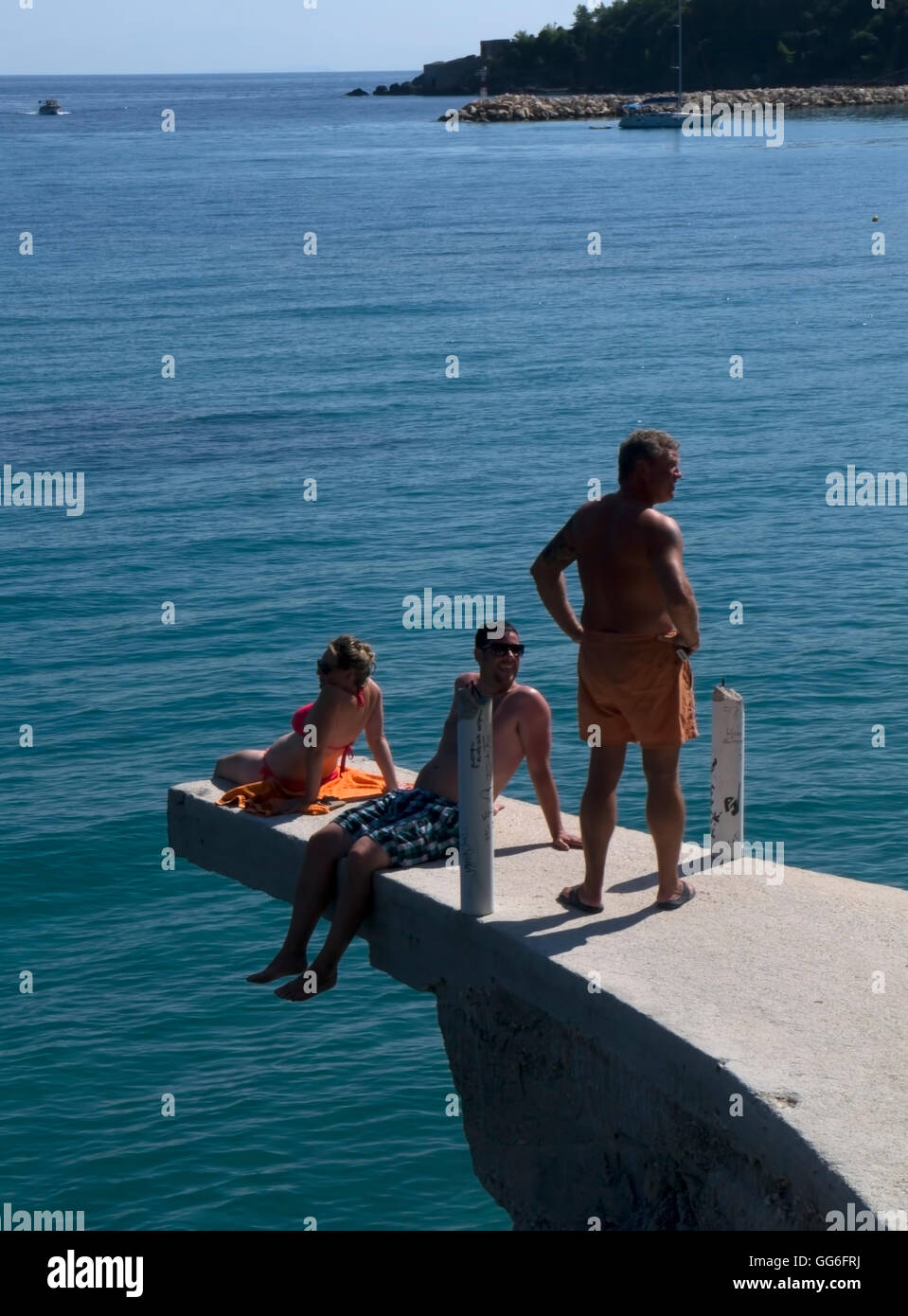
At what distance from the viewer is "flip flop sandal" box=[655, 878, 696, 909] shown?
751cm

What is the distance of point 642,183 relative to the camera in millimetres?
78812

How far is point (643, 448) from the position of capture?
22.2ft

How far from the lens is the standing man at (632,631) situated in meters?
6.81

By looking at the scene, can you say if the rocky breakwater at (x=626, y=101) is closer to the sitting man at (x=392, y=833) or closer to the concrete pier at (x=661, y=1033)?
the sitting man at (x=392, y=833)

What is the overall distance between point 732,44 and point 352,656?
138 meters

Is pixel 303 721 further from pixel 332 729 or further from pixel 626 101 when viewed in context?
pixel 626 101

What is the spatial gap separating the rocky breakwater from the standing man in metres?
121

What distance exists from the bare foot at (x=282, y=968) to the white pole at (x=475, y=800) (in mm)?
1012

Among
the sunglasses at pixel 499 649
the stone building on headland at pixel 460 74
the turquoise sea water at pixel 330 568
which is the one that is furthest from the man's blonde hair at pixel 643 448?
the stone building on headland at pixel 460 74

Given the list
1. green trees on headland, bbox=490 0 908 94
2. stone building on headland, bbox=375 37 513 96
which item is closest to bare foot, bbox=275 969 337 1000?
green trees on headland, bbox=490 0 908 94

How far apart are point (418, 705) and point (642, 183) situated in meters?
66.9

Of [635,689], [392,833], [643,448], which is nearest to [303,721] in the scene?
[392,833]

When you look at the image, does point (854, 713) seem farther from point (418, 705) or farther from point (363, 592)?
point (363, 592)

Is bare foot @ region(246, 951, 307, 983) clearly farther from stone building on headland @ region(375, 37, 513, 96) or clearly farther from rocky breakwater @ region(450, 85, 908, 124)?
stone building on headland @ region(375, 37, 513, 96)
